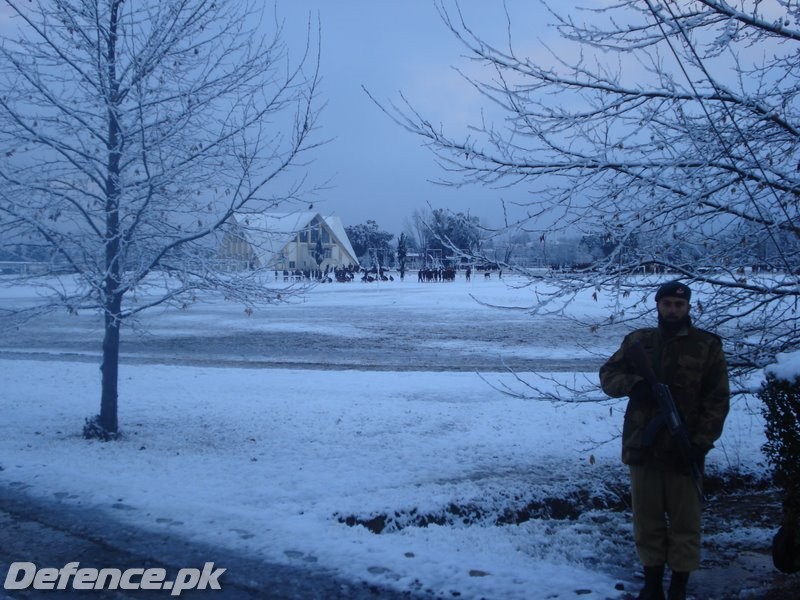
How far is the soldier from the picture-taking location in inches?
147

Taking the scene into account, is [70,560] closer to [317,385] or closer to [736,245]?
[736,245]

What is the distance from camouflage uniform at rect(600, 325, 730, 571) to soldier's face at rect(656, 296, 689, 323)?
0.08 metres

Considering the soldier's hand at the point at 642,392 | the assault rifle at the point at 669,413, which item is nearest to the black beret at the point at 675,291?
the assault rifle at the point at 669,413

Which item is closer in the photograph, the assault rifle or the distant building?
the assault rifle

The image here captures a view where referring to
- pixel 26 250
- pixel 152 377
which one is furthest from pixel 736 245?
pixel 152 377

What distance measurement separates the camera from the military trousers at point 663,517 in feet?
12.3

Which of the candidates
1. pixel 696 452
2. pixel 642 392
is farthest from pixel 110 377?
pixel 696 452

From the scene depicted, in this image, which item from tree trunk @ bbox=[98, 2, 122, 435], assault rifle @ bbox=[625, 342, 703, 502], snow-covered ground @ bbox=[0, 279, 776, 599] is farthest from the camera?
tree trunk @ bbox=[98, 2, 122, 435]

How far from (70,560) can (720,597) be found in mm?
4358

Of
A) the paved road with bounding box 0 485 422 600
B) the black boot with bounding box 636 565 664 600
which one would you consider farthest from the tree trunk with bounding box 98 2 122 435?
the black boot with bounding box 636 565 664 600

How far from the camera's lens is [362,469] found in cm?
695

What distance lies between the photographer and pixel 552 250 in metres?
5.19

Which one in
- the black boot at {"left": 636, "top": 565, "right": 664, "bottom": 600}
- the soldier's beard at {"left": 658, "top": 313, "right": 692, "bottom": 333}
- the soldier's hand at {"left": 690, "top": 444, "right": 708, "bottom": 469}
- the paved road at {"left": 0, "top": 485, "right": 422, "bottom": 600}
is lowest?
the paved road at {"left": 0, "top": 485, "right": 422, "bottom": 600}

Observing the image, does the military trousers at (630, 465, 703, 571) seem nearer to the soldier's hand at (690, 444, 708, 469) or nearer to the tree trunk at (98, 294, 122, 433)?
the soldier's hand at (690, 444, 708, 469)
